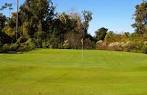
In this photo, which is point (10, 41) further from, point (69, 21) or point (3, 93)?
point (3, 93)

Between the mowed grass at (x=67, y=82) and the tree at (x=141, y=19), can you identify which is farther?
the tree at (x=141, y=19)

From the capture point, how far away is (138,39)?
67.4 m

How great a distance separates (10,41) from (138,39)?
68.5 ft

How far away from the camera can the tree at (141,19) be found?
75.8 meters

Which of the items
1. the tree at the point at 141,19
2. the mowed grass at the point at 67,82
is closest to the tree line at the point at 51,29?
the tree at the point at 141,19

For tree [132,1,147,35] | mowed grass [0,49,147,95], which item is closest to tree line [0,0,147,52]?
tree [132,1,147,35]

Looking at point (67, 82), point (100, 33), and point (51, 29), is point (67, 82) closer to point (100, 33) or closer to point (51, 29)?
point (51, 29)

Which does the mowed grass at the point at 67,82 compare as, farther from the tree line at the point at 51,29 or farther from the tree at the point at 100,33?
the tree at the point at 100,33

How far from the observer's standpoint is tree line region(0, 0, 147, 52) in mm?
67819

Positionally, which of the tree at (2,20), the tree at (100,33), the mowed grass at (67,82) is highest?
the tree at (2,20)

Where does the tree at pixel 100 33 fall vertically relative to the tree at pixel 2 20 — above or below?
below

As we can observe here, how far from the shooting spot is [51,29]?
73188 millimetres

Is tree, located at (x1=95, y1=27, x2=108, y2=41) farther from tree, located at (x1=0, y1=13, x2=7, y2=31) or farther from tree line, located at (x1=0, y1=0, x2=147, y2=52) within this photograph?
tree, located at (x1=0, y1=13, x2=7, y2=31)

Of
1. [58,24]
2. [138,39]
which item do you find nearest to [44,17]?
[58,24]
